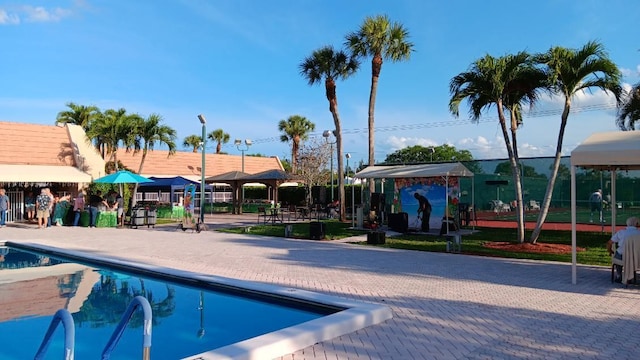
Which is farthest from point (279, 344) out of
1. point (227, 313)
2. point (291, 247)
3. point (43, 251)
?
point (43, 251)

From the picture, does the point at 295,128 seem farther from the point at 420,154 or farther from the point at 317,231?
the point at 317,231

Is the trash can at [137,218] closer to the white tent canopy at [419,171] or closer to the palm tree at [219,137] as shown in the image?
the white tent canopy at [419,171]

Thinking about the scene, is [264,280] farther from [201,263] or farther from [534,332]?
[534,332]

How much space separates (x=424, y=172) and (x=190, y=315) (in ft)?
40.6

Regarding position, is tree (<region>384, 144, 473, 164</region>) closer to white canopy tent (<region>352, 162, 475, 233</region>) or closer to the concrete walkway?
white canopy tent (<region>352, 162, 475, 233</region>)

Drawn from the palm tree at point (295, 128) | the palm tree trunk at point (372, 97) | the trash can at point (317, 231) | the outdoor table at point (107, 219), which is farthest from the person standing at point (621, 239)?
the palm tree at point (295, 128)

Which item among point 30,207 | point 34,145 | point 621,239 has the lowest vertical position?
point 621,239

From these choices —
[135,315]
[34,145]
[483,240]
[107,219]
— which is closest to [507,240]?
[483,240]

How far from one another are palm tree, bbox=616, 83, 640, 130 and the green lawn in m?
4.10

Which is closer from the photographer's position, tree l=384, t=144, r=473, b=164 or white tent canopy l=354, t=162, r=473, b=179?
white tent canopy l=354, t=162, r=473, b=179

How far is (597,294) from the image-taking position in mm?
8172

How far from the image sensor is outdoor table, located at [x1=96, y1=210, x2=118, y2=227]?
22141 mm

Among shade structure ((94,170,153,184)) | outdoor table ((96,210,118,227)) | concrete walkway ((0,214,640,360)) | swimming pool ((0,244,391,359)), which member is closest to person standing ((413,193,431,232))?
concrete walkway ((0,214,640,360))

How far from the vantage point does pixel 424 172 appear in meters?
18.4
